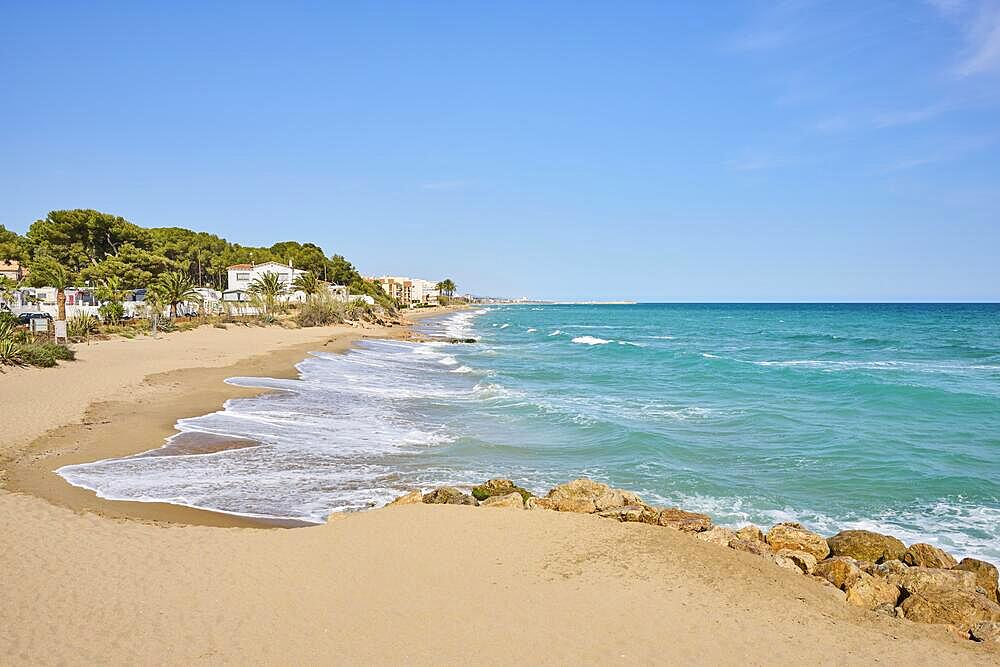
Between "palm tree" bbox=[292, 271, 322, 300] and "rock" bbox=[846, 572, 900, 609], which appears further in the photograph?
"palm tree" bbox=[292, 271, 322, 300]

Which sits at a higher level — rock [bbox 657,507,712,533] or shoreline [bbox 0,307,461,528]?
shoreline [bbox 0,307,461,528]

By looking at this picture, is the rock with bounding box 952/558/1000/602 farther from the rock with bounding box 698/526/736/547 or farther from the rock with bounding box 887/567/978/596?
the rock with bounding box 698/526/736/547

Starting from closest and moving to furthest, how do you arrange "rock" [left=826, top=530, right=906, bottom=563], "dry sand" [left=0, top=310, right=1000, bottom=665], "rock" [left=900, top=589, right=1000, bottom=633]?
"dry sand" [left=0, top=310, right=1000, bottom=665]
"rock" [left=900, top=589, right=1000, bottom=633]
"rock" [left=826, top=530, right=906, bottom=563]

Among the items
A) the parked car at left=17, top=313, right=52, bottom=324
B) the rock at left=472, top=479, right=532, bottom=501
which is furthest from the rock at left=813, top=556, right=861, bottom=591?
the parked car at left=17, top=313, right=52, bottom=324

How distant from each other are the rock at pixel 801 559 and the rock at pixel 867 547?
791mm

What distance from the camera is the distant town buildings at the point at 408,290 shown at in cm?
14438

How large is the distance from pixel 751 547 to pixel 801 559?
0.60 m

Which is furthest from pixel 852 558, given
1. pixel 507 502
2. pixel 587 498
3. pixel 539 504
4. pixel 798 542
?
pixel 507 502

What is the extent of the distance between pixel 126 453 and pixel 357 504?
5.68 m

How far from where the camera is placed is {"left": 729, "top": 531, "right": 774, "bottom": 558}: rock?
8.34 metres

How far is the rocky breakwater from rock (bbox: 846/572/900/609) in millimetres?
10

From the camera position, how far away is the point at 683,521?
9.30 meters

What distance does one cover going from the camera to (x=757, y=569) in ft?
25.6

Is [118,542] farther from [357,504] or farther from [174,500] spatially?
[357,504]
